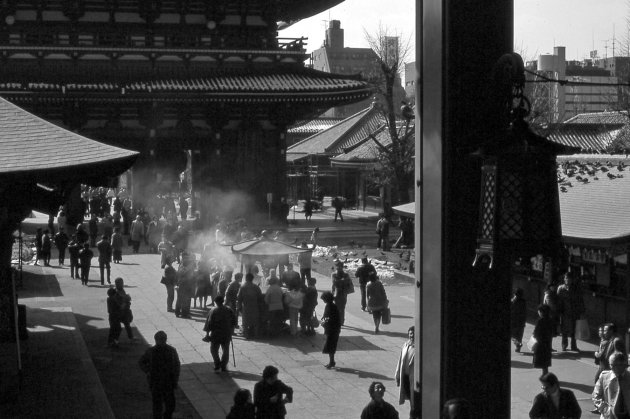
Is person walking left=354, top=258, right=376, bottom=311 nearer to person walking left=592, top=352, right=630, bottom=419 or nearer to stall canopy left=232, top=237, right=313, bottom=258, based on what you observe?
stall canopy left=232, top=237, right=313, bottom=258

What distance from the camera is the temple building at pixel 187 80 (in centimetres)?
3875

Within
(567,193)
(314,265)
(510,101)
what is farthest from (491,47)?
(314,265)

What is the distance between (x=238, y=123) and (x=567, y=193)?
22.8 m

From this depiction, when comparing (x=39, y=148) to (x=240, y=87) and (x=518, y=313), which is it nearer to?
(x=518, y=313)

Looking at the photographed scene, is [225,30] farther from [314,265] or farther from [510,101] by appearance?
[510,101]

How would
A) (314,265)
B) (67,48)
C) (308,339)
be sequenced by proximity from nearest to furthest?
(308,339), (314,265), (67,48)

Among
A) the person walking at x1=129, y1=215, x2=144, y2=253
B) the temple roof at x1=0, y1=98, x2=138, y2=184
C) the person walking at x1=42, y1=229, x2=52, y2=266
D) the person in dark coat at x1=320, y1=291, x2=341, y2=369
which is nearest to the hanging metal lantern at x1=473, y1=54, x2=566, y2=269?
the temple roof at x1=0, y1=98, x2=138, y2=184

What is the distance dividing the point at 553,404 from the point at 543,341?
591 centimetres

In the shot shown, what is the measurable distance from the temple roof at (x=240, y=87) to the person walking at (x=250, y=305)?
21110 mm

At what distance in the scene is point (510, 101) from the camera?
192 inches

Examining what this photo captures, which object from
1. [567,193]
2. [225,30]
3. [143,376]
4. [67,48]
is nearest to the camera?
[143,376]

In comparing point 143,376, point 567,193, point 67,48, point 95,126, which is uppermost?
point 67,48

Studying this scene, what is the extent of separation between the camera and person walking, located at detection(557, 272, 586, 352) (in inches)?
686

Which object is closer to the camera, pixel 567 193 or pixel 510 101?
pixel 510 101
